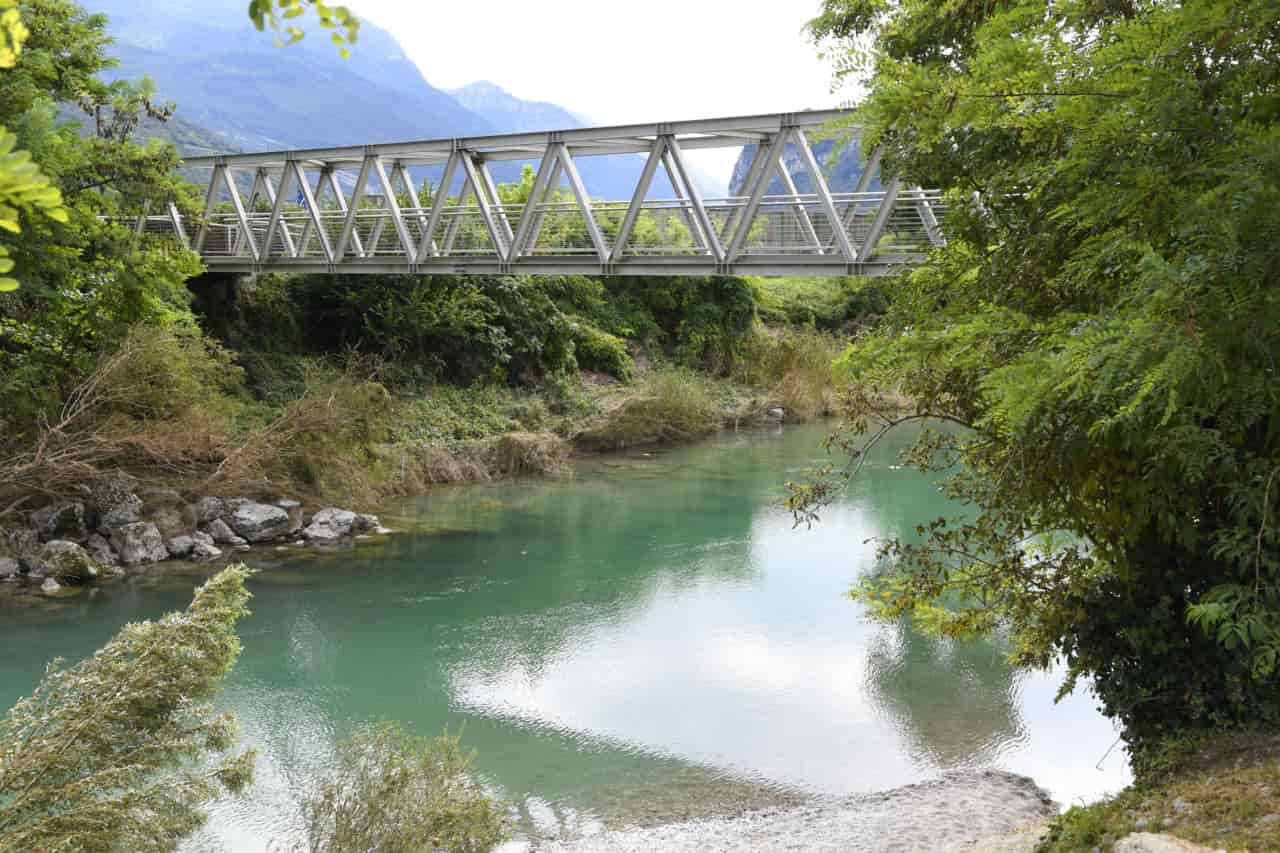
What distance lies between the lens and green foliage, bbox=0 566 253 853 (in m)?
4.68

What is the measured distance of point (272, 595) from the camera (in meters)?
12.5

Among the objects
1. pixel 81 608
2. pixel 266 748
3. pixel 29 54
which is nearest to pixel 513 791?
pixel 266 748

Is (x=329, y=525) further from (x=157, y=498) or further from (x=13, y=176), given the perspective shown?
(x=13, y=176)

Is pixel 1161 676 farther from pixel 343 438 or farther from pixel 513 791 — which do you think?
pixel 343 438

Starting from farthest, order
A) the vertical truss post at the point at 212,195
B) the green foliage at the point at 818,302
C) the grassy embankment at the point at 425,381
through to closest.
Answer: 1. the green foliage at the point at 818,302
2. the vertical truss post at the point at 212,195
3. the grassy embankment at the point at 425,381

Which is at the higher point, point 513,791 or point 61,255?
point 61,255

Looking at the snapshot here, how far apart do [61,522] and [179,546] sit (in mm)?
1361

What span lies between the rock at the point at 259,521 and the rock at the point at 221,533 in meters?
0.16

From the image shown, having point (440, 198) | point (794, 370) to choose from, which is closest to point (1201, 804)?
point (440, 198)

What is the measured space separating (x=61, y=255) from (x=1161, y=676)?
12450 millimetres

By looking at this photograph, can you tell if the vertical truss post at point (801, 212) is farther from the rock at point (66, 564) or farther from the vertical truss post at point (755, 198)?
the rock at point (66, 564)

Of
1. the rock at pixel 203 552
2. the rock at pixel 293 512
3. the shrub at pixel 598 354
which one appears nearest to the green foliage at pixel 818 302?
the shrub at pixel 598 354

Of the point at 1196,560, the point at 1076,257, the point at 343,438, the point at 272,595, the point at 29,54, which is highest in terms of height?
the point at 29,54

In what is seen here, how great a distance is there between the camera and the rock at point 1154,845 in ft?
12.8
